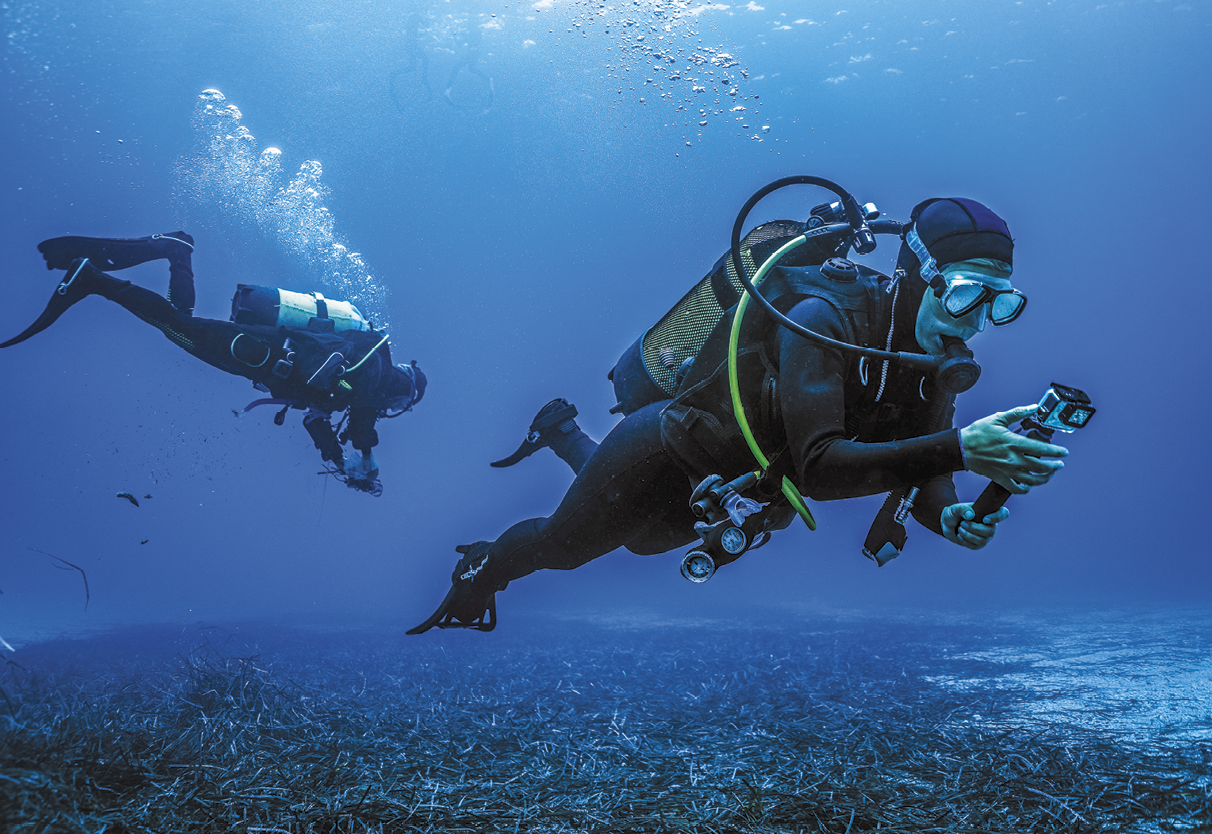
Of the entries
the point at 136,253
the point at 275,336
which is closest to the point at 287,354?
the point at 275,336

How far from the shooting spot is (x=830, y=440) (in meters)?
2.08

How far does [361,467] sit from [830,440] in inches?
214

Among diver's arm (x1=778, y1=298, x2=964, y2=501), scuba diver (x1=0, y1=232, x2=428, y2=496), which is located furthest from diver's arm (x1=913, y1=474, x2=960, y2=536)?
scuba diver (x1=0, y1=232, x2=428, y2=496)

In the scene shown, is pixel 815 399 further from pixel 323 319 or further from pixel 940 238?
pixel 323 319

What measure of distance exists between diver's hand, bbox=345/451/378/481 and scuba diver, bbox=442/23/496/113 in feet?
57.9

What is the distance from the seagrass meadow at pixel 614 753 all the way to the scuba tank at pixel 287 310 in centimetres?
330

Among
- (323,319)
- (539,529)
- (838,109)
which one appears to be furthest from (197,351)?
(838,109)

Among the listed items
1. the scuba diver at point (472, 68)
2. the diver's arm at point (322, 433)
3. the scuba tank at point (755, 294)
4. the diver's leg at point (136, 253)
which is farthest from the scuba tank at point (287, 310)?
the scuba diver at point (472, 68)

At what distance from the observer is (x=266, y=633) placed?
13852 millimetres

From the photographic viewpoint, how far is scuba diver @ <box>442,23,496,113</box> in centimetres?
1909

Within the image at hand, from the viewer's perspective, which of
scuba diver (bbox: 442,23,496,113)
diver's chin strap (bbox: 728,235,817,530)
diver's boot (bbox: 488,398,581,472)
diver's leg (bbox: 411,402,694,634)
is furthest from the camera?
scuba diver (bbox: 442,23,496,113)

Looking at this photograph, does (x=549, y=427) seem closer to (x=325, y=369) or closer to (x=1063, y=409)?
(x=325, y=369)

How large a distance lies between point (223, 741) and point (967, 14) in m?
26.7

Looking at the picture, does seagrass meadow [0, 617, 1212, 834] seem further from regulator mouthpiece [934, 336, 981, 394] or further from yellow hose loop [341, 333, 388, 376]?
yellow hose loop [341, 333, 388, 376]
